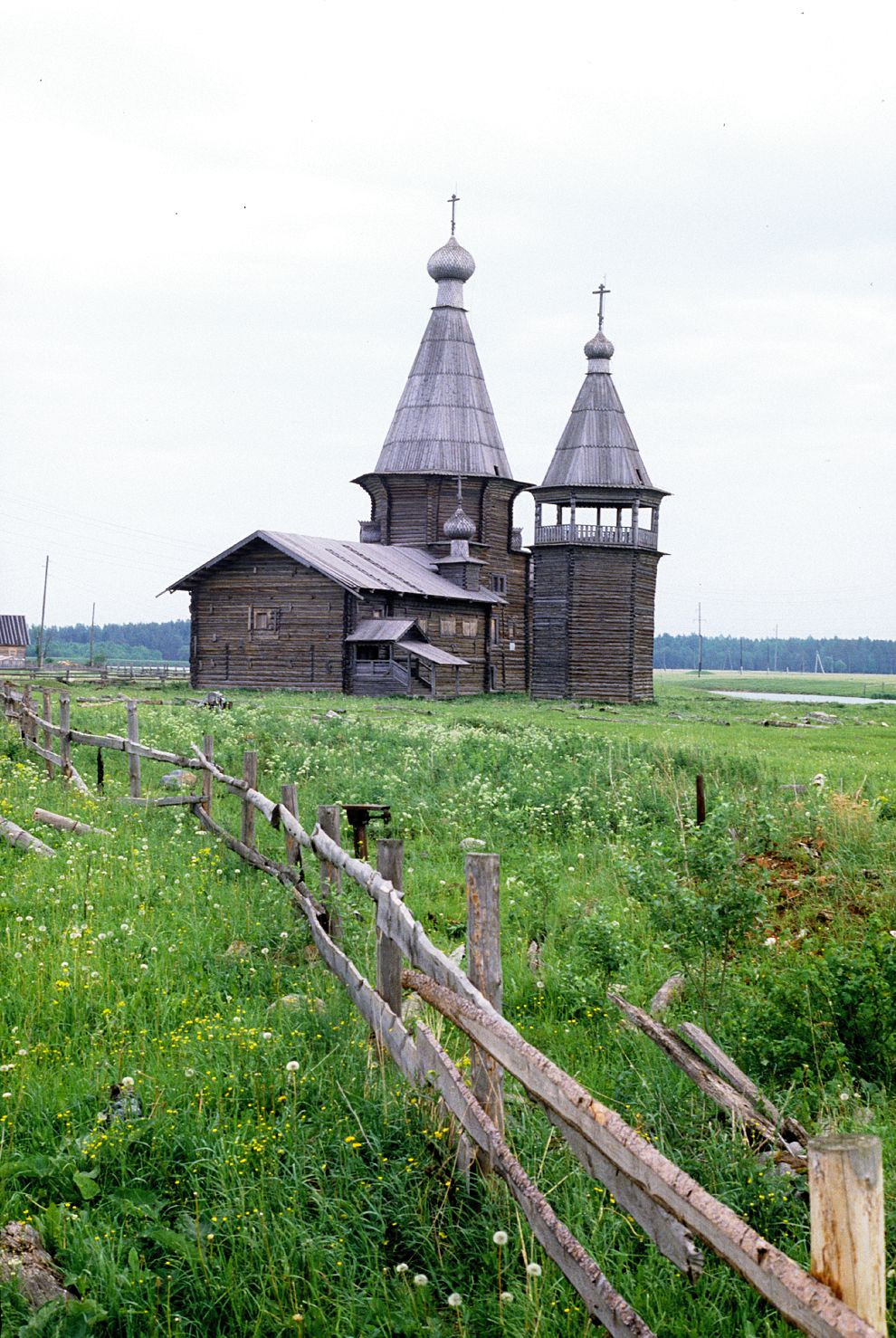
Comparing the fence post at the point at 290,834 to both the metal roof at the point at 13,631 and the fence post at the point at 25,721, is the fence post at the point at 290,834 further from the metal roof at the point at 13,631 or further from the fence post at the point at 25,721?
the metal roof at the point at 13,631

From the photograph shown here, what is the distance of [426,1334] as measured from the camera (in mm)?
3842

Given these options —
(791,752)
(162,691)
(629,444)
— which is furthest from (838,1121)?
(629,444)

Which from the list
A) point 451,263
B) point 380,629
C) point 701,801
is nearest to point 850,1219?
point 701,801

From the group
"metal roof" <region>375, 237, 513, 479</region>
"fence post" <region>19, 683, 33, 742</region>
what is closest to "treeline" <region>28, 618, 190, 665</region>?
"metal roof" <region>375, 237, 513, 479</region>

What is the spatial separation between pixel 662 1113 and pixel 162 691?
121 ft

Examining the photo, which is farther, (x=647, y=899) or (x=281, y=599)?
(x=281, y=599)

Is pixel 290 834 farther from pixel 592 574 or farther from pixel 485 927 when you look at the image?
pixel 592 574

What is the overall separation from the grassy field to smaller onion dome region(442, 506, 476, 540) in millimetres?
37318

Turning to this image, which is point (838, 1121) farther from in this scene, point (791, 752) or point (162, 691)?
point (162, 691)

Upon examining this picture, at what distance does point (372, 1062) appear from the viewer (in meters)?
5.45

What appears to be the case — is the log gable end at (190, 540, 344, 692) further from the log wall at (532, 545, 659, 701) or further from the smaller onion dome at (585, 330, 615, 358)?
the smaller onion dome at (585, 330, 615, 358)

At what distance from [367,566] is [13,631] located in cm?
4250

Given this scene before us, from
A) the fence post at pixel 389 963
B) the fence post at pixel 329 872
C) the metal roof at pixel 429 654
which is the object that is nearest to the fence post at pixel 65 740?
the fence post at pixel 329 872

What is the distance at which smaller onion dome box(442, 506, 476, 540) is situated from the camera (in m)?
49.7
